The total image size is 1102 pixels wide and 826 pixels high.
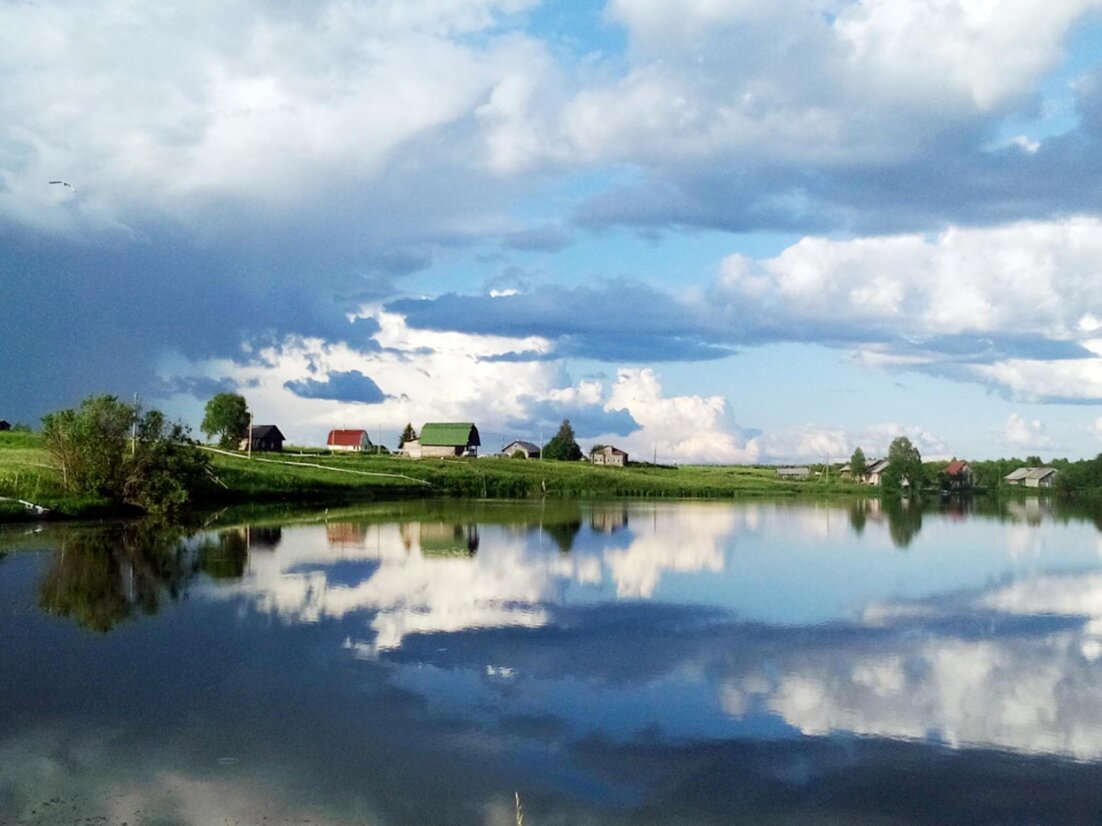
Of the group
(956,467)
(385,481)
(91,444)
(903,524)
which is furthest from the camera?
(956,467)

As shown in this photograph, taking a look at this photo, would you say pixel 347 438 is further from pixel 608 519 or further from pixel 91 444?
pixel 91 444

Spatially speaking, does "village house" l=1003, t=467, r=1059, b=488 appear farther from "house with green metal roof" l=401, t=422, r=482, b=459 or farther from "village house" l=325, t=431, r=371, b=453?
"village house" l=325, t=431, r=371, b=453

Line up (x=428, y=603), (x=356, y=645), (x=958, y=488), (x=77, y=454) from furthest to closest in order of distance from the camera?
1. (x=958, y=488)
2. (x=77, y=454)
3. (x=428, y=603)
4. (x=356, y=645)

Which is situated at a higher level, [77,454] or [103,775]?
[77,454]

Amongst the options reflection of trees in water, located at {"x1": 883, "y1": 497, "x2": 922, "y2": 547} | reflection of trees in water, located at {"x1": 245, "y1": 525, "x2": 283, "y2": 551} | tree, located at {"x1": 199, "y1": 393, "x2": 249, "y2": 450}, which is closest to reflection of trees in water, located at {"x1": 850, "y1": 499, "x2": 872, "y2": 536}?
reflection of trees in water, located at {"x1": 883, "y1": 497, "x2": 922, "y2": 547}

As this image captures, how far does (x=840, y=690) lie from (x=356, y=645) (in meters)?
10.4

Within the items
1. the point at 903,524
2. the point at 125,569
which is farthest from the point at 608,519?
the point at 125,569

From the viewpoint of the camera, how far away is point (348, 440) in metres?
145

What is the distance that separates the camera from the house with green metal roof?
13050 centimetres

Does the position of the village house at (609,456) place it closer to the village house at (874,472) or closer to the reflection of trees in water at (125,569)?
the village house at (874,472)

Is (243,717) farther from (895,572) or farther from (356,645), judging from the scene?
(895,572)

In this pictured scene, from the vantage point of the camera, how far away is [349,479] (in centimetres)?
8556

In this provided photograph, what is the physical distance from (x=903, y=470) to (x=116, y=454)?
12367 centimetres

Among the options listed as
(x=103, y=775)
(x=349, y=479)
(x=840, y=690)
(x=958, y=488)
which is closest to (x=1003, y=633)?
(x=840, y=690)
